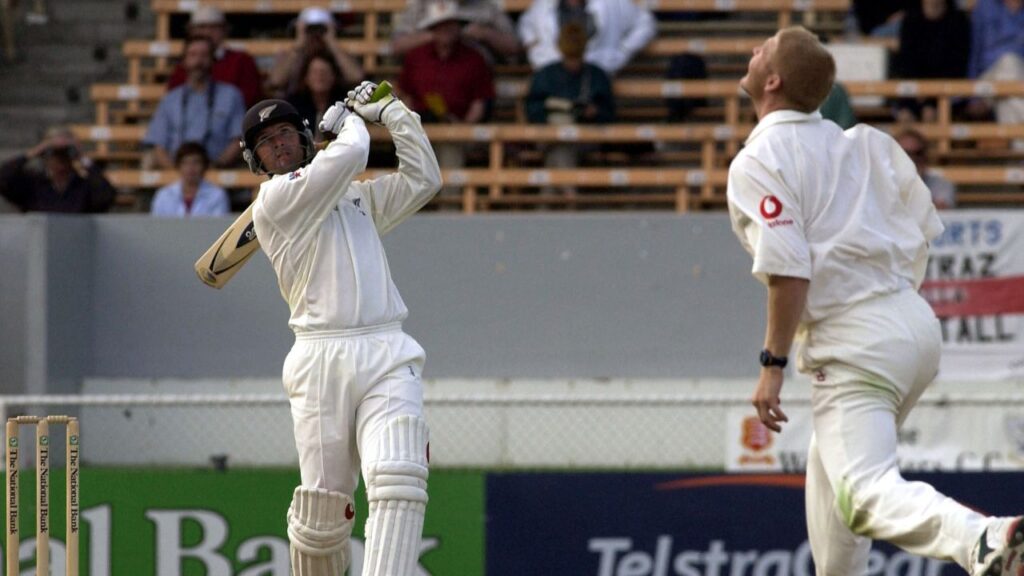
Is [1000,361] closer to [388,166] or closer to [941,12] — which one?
[941,12]

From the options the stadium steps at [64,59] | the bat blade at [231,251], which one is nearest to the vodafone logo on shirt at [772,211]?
the bat blade at [231,251]

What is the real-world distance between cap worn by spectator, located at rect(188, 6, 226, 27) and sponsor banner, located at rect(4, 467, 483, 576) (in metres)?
5.33

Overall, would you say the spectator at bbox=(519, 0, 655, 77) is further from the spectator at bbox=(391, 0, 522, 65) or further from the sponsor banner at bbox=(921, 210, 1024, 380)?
the sponsor banner at bbox=(921, 210, 1024, 380)

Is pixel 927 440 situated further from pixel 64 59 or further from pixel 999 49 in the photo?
pixel 64 59

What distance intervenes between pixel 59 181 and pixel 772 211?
7737 mm

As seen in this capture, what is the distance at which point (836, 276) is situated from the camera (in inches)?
212

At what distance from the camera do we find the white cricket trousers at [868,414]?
16.7 ft

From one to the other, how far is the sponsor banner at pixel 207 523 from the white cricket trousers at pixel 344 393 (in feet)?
6.63

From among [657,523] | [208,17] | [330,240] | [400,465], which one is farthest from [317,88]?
[400,465]

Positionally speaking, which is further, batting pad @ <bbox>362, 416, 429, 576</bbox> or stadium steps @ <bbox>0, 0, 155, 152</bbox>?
stadium steps @ <bbox>0, 0, 155, 152</bbox>

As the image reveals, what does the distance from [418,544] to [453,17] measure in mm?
7005

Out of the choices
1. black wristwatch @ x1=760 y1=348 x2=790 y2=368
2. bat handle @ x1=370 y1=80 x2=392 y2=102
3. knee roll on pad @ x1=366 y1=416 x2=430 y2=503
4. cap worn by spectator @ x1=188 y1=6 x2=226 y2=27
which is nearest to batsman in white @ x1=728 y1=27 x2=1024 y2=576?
black wristwatch @ x1=760 y1=348 x2=790 y2=368

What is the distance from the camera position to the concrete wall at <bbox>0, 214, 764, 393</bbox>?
11.3 meters

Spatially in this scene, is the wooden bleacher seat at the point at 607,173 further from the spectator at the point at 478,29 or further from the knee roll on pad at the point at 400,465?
the knee roll on pad at the point at 400,465
